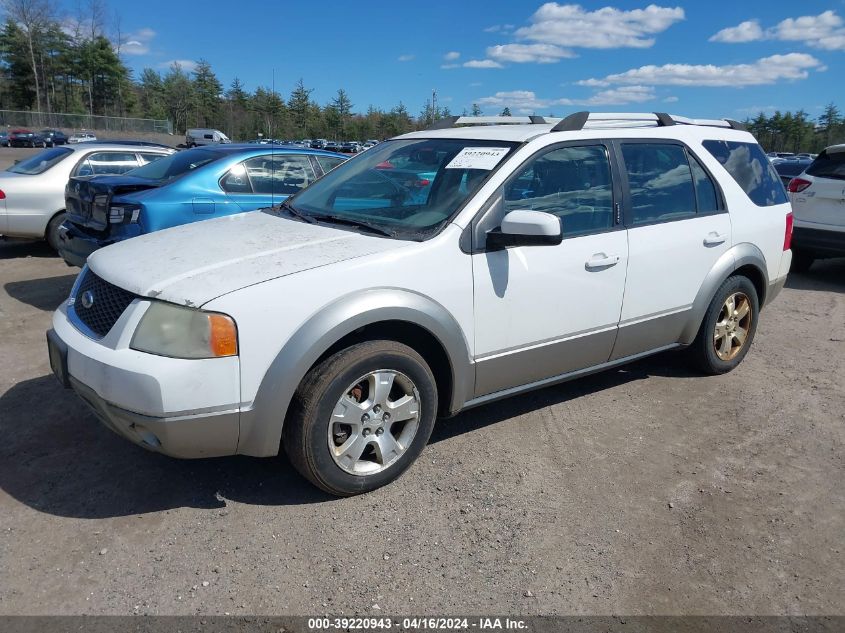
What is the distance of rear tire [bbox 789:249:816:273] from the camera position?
29.3 feet

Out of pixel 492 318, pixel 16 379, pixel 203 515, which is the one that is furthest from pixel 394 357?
pixel 16 379

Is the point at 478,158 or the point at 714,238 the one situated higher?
the point at 478,158

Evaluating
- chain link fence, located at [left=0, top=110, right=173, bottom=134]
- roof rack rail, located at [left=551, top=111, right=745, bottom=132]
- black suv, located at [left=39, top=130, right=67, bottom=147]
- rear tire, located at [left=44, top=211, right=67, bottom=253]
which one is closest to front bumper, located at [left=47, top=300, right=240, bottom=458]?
roof rack rail, located at [left=551, top=111, right=745, bottom=132]

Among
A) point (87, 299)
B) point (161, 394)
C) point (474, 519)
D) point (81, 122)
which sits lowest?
point (474, 519)

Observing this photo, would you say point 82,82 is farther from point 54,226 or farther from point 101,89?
point 54,226

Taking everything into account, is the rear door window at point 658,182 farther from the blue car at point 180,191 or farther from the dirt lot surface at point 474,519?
the blue car at point 180,191

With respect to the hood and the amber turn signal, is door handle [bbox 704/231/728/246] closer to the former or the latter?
the hood

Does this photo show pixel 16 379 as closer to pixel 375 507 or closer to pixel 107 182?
pixel 107 182

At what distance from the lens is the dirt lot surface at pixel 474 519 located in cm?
259

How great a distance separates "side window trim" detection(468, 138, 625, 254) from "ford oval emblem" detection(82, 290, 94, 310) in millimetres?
1811

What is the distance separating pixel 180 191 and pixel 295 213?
2.55 m

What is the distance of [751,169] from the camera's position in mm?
4949

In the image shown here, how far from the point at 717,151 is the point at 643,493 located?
2679mm

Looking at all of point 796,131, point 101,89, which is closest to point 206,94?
point 101,89
